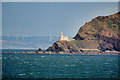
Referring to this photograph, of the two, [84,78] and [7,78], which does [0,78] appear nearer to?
[7,78]

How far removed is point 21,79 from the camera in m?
67.5

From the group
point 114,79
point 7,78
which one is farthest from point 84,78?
point 7,78

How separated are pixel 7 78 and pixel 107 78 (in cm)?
2377

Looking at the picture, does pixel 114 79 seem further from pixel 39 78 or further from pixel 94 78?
pixel 39 78

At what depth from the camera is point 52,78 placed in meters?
70.0

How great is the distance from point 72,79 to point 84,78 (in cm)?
324

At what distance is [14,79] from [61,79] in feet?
35.5

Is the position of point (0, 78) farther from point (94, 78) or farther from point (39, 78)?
point (94, 78)

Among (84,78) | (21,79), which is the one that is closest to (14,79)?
(21,79)

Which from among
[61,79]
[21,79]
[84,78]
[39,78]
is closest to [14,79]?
[21,79]

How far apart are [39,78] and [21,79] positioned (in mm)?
4736

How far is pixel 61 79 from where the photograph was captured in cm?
6838

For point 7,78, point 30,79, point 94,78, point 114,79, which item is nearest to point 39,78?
point 30,79

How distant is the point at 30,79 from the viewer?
68375 millimetres
